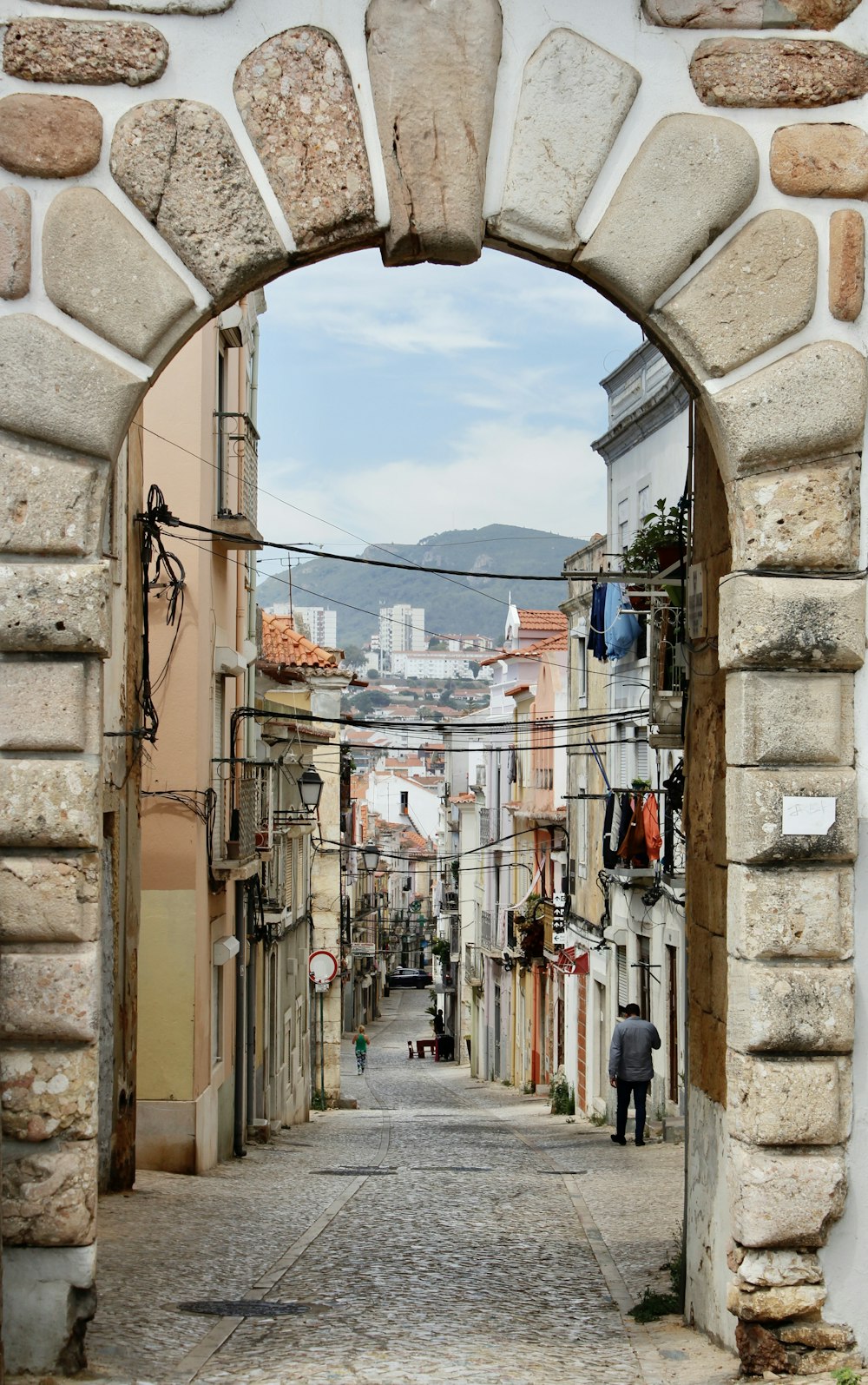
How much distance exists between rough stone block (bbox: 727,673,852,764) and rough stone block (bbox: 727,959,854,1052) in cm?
66

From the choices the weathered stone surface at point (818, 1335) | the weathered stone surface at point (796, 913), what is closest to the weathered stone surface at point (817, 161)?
the weathered stone surface at point (796, 913)

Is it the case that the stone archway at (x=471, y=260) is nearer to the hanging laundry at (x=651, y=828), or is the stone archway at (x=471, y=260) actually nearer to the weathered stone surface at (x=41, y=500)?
the weathered stone surface at (x=41, y=500)

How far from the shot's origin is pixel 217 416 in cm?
1510

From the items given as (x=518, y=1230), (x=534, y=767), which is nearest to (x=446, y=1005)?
(x=534, y=767)

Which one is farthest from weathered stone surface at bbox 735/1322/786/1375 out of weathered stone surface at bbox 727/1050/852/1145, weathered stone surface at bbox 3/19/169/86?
weathered stone surface at bbox 3/19/169/86

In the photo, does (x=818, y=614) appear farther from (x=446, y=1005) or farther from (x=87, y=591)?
(x=446, y=1005)

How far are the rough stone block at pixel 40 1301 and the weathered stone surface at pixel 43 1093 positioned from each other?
357 millimetres

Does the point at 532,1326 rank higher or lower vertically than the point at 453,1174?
higher

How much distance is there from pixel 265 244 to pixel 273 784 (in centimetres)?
1752

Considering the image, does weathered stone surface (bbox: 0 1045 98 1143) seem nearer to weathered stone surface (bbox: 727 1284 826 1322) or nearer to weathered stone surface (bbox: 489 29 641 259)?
weathered stone surface (bbox: 727 1284 826 1322)

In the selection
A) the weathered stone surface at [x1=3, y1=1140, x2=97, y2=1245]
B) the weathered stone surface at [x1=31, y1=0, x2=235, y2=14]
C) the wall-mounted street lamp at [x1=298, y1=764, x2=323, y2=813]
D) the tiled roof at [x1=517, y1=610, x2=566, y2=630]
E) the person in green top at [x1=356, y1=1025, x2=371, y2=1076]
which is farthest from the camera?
the person in green top at [x1=356, y1=1025, x2=371, y2=1076]

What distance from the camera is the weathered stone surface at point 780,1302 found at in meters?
5.34

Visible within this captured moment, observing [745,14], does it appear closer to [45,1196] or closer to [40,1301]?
[45,1196]

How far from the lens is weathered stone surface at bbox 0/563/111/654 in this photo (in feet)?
17.3
